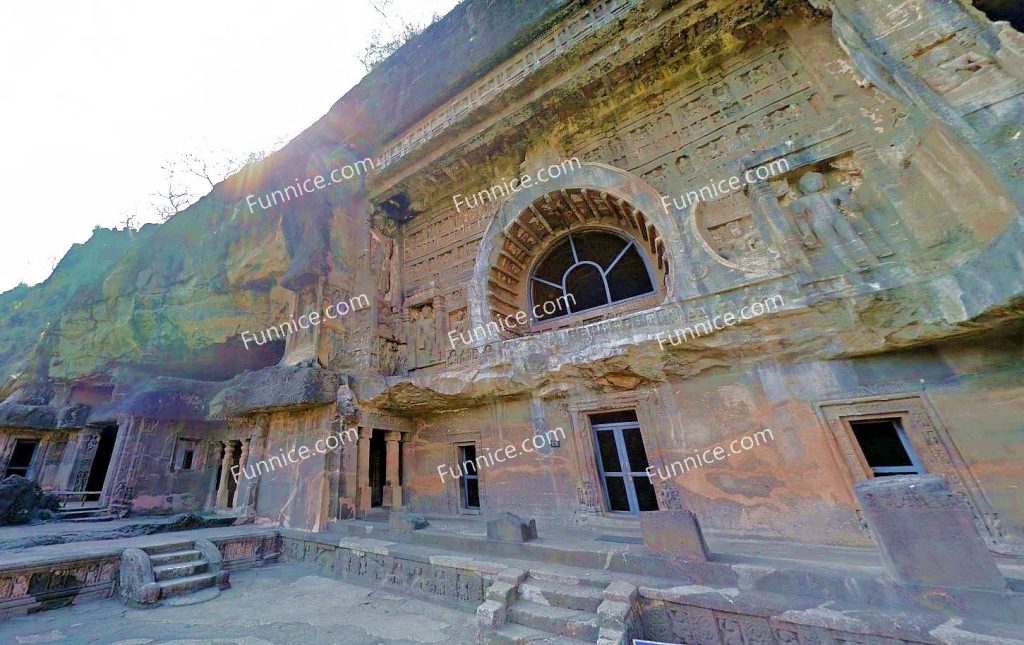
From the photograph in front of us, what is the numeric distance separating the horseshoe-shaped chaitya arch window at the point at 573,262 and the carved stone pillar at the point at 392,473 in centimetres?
335

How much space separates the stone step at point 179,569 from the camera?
16.5 ft

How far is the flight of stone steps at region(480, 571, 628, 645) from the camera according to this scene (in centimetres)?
312

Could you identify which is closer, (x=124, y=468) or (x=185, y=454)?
(x=124, y=468)

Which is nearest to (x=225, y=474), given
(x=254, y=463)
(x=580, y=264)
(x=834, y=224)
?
(x=254, y=463)

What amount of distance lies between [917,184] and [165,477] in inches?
701

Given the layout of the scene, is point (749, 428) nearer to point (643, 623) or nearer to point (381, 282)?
point (643, 623)

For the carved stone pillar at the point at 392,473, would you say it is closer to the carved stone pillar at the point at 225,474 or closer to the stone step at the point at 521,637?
the stone step at the point at 521,637

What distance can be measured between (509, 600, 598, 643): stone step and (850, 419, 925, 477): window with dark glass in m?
3.69

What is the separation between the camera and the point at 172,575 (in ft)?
16.6

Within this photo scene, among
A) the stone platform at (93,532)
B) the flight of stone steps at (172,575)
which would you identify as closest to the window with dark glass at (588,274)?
the flight of stone steps at (172,575)

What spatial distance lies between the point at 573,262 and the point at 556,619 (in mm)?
5824

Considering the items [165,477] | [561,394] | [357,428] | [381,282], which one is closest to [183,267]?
[165,477]

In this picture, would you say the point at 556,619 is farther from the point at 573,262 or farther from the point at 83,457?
the point at 83,457

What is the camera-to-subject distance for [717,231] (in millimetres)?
5484
